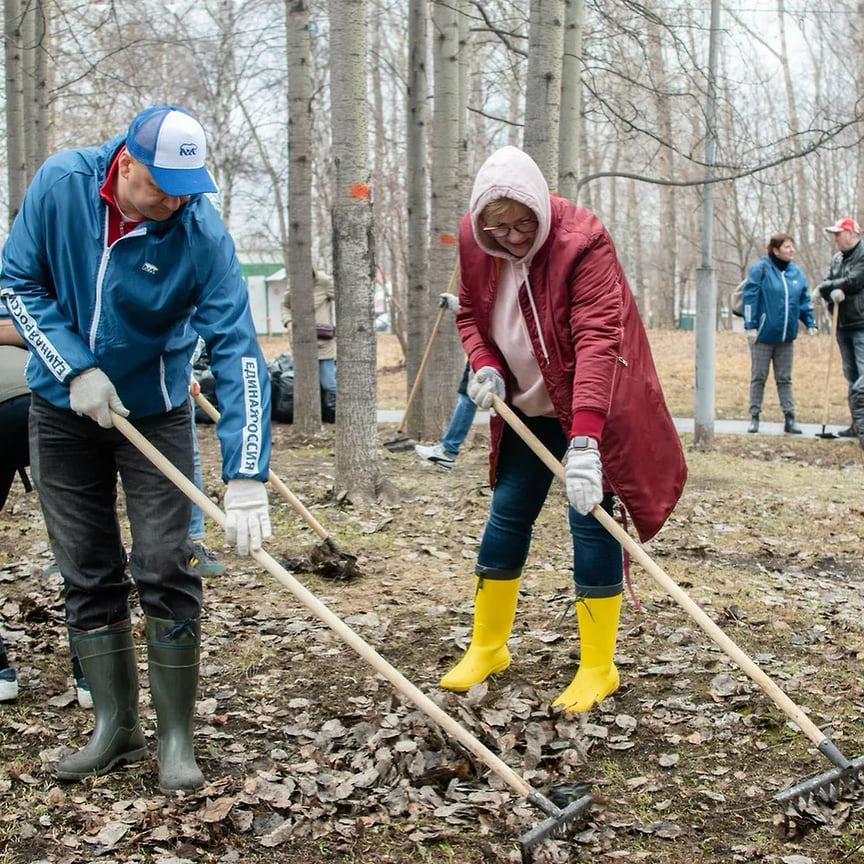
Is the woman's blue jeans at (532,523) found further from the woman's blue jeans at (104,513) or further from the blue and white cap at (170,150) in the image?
the blue and white cap at (170,150)

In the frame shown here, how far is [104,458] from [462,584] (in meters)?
2.61

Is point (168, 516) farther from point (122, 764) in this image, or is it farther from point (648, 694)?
point (648, 694)

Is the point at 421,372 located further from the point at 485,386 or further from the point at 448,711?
the point at 448,711

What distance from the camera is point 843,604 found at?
532 centimetres

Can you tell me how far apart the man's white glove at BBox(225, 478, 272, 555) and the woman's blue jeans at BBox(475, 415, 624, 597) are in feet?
3.80

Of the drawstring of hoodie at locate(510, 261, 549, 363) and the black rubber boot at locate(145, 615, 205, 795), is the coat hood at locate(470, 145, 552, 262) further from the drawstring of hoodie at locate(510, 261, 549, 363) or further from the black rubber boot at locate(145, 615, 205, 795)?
the black rubber boot at locate(145, 615, 205, 795)

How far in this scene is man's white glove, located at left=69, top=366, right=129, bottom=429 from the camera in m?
3.06

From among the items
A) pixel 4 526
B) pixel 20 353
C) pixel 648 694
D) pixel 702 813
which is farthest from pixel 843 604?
pixel 4 526

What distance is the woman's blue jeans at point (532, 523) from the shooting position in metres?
3.96

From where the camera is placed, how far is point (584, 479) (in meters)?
3.53

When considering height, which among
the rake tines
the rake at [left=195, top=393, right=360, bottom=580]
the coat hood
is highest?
the coat hood

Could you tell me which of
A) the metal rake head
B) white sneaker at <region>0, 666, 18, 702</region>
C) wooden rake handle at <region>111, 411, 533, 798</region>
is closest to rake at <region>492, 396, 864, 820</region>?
the metal rake head

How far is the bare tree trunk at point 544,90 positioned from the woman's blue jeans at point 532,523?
12.0 feet

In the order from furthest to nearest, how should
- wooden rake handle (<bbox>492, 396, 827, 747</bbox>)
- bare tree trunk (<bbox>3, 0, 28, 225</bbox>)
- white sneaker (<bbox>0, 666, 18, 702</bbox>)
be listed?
bare tree trunk (<bbox>3, 0, 28, 225</bbox>)
white sneaker (<bbox>0, 666, 18, 702</bbox>)
wooden rake handle (<bbox>492, 396, 827, 747</bbox>)
